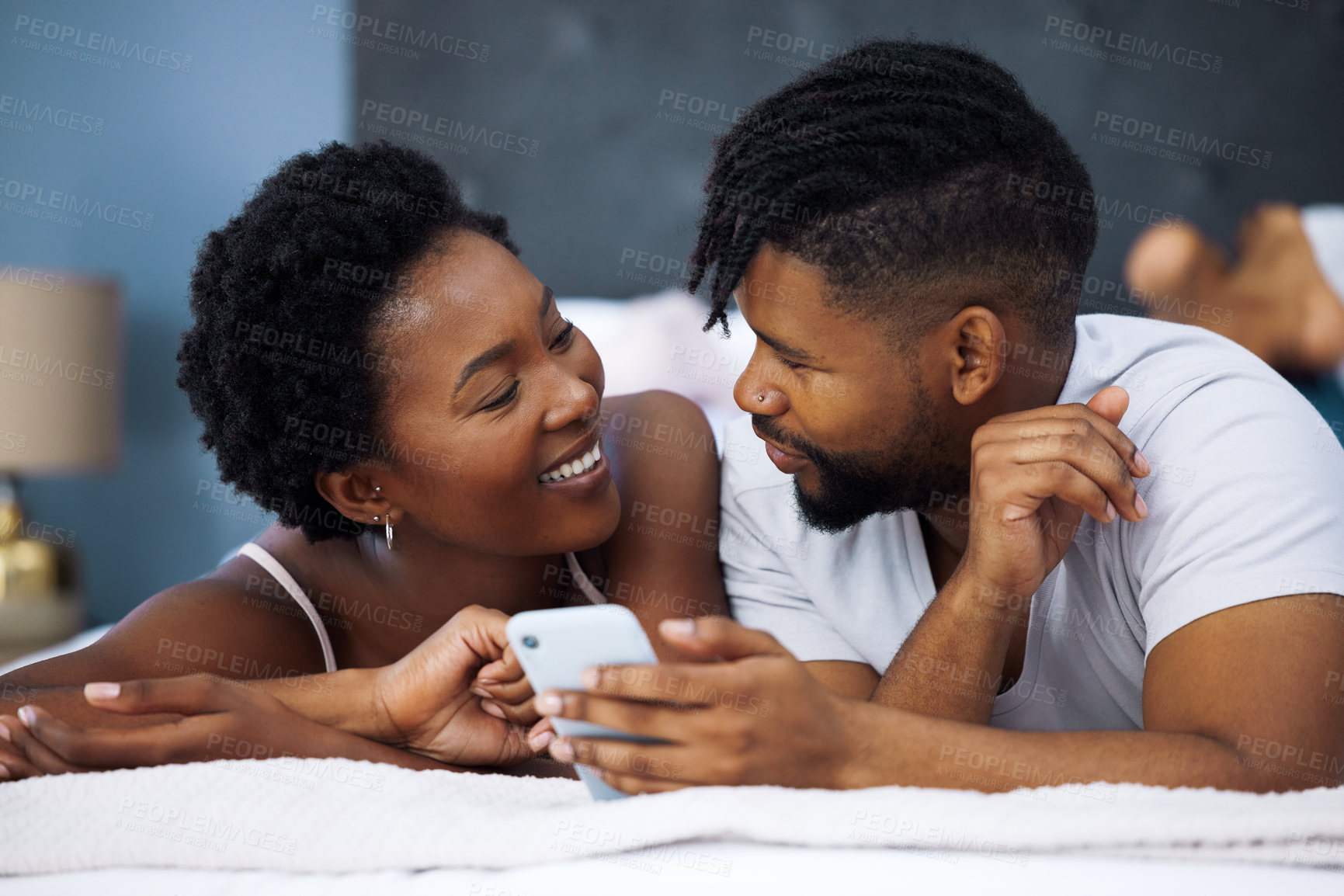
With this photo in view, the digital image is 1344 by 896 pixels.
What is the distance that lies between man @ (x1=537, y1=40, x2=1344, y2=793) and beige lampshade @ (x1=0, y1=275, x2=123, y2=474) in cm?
184

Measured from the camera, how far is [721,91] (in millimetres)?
2615

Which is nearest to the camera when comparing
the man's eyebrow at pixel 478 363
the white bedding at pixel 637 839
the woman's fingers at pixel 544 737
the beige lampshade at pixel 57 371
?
the white bedding at pixel 637 839

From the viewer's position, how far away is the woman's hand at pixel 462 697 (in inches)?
43.6

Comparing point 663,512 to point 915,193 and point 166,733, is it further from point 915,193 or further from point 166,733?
point 166,733

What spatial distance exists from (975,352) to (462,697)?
69 cm

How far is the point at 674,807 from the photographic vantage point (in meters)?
0.78

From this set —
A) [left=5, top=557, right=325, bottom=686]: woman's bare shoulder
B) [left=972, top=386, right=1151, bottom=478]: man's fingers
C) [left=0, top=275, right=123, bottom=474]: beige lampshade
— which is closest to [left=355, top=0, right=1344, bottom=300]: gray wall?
[left=0, top=275, right=123, bottom=474]: beige lampshade

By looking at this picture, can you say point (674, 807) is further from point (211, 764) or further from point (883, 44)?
point (883, 44)

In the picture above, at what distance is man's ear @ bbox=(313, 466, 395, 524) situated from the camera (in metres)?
1.30

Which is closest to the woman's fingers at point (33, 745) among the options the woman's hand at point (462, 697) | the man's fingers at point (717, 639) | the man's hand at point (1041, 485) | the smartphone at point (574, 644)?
the woman's hand at point (462, 697)

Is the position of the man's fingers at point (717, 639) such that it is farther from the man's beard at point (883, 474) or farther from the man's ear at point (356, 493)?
the man's ear at point (356, 493)

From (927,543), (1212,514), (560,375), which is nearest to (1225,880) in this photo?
(1212,514)

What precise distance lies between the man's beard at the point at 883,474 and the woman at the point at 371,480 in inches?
9.1

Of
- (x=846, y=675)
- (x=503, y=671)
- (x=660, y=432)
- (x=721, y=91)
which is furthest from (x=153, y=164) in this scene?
(x=846, y=675)
